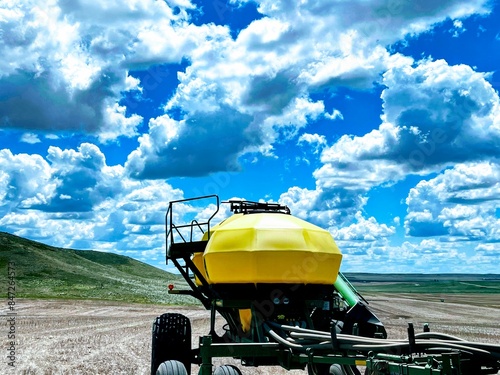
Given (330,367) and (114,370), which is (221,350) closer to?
(330,367)

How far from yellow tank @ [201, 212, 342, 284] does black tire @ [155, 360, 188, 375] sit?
164 centimetres

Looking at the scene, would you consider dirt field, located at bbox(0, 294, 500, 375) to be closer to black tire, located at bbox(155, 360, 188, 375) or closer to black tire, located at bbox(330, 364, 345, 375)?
black tire, located at bbox(330, 364, 345, 375)

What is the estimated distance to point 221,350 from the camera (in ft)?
30.9

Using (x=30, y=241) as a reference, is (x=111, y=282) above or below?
below

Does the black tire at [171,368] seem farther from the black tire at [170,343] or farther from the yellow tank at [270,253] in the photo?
the yellow tank at [270,253]

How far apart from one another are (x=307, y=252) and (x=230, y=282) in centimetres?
151

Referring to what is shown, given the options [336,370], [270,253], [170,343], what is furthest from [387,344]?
[170,343]

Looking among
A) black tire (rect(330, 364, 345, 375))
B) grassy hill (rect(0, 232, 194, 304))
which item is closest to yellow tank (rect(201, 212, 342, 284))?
black tire (rect(330, 364, 345, 375))

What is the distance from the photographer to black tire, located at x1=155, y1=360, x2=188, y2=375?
35.7 feet

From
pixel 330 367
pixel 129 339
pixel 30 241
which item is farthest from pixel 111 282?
pixel 330 367

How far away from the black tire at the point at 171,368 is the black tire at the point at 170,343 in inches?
27.3

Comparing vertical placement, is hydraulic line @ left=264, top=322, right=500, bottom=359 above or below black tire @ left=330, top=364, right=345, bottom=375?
above

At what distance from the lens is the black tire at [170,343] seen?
1189cm

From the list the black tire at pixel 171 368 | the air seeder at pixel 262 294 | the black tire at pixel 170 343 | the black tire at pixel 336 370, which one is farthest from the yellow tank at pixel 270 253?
the black tire at pixel 336 370
